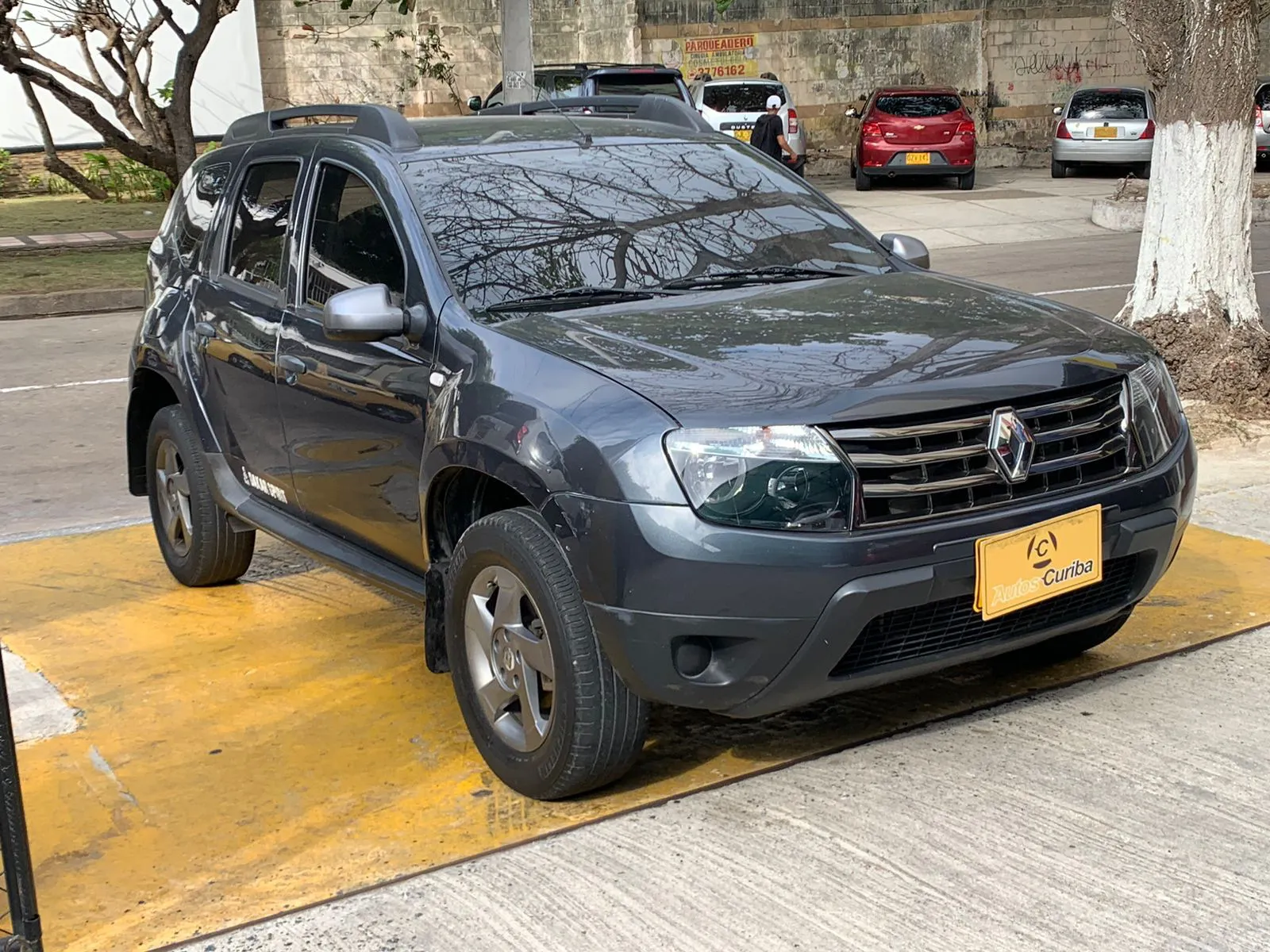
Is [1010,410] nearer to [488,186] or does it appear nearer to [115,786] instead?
[488,186]

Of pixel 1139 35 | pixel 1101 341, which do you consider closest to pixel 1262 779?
pixel 1101 341

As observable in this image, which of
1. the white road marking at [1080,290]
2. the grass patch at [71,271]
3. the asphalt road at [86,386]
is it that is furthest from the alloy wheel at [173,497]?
the white road marking at [1080,290]

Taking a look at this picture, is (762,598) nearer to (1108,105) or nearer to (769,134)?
(769,134)

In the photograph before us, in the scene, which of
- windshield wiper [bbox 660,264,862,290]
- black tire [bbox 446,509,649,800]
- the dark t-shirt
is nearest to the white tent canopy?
the dark t-shirt

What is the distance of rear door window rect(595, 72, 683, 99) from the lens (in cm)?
1866

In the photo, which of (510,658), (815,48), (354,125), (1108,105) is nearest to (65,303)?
(354,125)

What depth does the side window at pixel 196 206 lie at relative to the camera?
18.3 ft

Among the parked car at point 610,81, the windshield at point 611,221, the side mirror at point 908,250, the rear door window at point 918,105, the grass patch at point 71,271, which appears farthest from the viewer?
the rear door window at point 918,105

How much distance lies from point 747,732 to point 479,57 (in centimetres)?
2548

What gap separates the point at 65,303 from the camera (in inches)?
555

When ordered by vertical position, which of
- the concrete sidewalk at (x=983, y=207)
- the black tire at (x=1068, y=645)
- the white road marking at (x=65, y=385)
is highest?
the black tire at (x=1068, y=645)

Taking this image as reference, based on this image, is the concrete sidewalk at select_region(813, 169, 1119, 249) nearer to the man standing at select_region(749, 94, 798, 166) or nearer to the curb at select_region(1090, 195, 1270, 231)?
the curb at select_region(1090, 195, 1270, 231)

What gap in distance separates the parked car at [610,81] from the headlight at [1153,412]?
14.7 metres

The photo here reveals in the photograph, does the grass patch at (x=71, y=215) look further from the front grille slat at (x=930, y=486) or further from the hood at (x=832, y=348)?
the front grille slat at (x=930, y=486)
